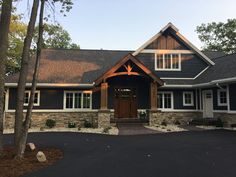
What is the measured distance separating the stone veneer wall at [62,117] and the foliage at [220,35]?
27801 millimetres

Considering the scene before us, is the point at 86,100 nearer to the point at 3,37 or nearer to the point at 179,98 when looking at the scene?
the point at 179,98

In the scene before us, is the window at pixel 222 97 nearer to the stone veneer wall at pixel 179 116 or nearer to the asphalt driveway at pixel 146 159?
the stone veneer wall at pixel 179 116

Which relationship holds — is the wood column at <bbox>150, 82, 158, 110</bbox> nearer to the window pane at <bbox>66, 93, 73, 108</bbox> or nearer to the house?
the house

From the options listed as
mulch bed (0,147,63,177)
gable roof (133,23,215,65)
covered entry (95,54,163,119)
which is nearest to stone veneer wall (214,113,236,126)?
covered entry (95,54,163,119)

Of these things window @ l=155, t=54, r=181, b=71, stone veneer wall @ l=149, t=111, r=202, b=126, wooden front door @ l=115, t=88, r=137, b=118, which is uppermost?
window @ l=155, t=54, r=181, b=71

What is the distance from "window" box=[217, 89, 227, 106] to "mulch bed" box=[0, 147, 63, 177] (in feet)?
39.3

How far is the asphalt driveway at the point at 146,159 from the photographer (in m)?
5.91

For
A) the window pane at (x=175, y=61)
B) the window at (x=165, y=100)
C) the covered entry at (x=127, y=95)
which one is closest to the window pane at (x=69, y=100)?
the covered entry at (x=127, y=95)

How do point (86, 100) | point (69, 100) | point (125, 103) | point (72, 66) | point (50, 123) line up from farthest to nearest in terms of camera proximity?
point (72, 66), point (125, 103), point (86, 100), point (69, 100), point (50, 123)

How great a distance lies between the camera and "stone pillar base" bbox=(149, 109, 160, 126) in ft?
53.7

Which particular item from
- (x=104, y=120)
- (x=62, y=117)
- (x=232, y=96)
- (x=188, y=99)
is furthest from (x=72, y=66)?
(x=232, y=96)

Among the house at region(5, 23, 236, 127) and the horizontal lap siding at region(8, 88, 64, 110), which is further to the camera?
the horizontal lap siding at region(8, 88, 64, 110)

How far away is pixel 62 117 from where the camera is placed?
1717 centimetres

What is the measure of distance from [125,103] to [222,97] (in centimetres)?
674
